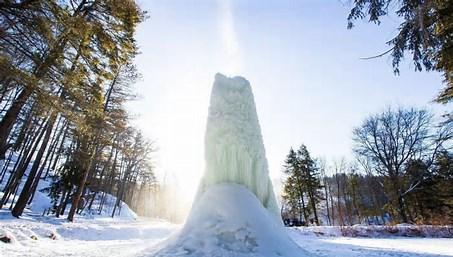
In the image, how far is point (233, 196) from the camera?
732 cm

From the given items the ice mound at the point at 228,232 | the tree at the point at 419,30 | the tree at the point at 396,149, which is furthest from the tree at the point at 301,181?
the tree at the point at 419,30

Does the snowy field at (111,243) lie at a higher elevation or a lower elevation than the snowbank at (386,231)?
lower

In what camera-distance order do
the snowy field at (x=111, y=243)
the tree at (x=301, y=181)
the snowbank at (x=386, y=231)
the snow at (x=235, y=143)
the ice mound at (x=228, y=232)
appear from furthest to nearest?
1. the tree at (x=301, y=181)
2. the snowbank at (x=386, y=231)
3. the snow at (x=235, y=143)
4. the snowy field at (x=111, y=243)
5. the ice mound at (x=228, y=232)

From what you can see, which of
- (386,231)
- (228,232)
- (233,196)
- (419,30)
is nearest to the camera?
(419,30)

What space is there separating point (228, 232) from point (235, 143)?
2753 millimetres

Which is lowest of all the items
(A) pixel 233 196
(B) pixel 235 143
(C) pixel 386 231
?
(C) pixel 386 231

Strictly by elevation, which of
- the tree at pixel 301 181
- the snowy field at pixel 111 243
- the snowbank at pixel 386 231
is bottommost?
the snowy field at pixel 111 243

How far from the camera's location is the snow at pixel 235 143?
8.12m

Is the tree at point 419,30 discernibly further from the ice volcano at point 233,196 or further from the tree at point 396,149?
the tree at point 396,149

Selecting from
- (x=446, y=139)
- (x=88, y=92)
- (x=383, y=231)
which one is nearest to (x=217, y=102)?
(x=88, y=92)

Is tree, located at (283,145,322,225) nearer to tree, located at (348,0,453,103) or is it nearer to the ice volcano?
the ice volcano

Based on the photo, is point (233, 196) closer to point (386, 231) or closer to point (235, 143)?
point (235, 143)

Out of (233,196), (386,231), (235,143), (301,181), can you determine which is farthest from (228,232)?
(301,181)

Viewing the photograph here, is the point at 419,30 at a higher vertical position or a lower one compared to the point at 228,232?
higher
